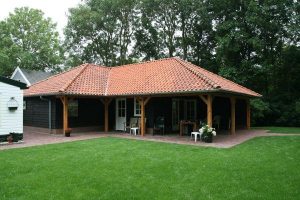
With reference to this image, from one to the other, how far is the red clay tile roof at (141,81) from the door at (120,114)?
3.29 ft

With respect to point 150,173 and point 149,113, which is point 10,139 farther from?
point 150,173

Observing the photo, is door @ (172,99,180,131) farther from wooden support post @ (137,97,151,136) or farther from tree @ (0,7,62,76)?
tree @ (0,7,62,76)

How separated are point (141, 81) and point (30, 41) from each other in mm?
25517

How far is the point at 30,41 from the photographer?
36.3m

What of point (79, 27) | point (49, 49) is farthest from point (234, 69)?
point (49, 49)

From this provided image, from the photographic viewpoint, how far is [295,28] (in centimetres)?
2081

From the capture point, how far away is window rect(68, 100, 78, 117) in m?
16.3

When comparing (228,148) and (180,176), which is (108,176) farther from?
(228,148)

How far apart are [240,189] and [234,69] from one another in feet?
58.7

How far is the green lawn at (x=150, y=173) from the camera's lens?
530 cm

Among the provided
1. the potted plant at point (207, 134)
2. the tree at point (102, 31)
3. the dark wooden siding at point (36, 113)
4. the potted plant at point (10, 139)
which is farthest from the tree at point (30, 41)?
the potted plant at point (207, 134)

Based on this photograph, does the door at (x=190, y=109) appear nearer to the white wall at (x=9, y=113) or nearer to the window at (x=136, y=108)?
the window at (x=136, y=108)

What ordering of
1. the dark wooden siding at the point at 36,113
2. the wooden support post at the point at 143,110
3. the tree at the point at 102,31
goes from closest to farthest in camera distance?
the wooden support post at the point at 143,110
the dark wooden siding at the point at 36,113
the tree at the point at 102,31

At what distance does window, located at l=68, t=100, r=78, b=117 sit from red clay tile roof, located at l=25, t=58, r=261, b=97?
3.85 feet
